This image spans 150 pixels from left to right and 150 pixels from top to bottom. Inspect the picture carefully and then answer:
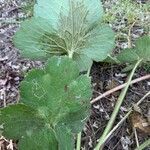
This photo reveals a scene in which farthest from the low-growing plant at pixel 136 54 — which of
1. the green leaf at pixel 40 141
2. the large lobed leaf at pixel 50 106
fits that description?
the green leaf at pixel 40 141

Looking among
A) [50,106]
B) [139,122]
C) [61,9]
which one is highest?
[61,9]

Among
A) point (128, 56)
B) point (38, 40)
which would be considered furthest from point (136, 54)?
point (38, 40)

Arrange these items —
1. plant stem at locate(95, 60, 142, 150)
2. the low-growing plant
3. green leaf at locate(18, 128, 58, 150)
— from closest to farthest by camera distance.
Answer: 1. green leaf at locate(18, 128, 58, 150)
2. plant stem at locate(95, 60, 142, 150)
3. the low-growing plant

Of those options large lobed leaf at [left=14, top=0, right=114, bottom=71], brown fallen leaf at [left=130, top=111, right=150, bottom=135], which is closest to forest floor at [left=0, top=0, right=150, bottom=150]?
brown fallen leaf at [left=130, top=111, right=150, bottom=135]

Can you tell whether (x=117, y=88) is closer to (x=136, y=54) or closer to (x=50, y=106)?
(x=136, y=54)

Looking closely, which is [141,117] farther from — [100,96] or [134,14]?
[134,14]

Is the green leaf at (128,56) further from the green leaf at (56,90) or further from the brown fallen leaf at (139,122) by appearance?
the green leaf at (56,90)

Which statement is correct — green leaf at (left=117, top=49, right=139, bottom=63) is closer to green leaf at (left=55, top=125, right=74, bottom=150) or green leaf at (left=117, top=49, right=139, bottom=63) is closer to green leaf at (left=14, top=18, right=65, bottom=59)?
green leaf at (left=14, top=18, right=65, bottom=59)
